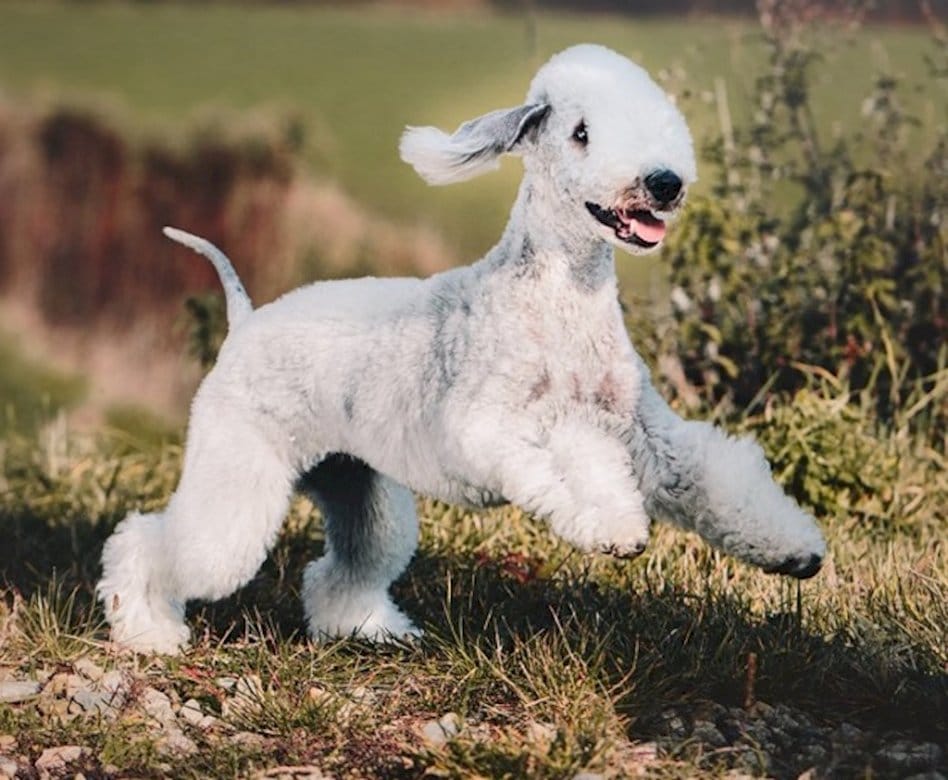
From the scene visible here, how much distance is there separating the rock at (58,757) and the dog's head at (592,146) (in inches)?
67.6

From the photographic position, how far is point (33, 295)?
35.0 ft

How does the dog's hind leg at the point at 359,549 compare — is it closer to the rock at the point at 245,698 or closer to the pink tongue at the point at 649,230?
the rock at the point at 245,698

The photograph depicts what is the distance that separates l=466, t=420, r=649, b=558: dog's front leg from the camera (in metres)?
4.10

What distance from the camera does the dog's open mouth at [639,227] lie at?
4191 mm

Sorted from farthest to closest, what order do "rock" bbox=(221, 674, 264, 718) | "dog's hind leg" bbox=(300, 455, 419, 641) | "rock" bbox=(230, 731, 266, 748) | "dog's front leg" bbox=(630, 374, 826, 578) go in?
"dog's hind leg" bbox=(300, 455, 419, 641) < "rock" bbox=(221, 674, 264, 718) < "rock" bbox=(230, 731, 266, 748) < "dog's front leg" bbox=(630, 374, 826, 578)

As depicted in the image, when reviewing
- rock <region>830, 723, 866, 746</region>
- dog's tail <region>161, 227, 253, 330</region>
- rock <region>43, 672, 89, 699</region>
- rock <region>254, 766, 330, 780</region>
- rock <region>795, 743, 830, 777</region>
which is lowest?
rock <region>43, 672, 89, 699</region>

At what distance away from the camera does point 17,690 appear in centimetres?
504

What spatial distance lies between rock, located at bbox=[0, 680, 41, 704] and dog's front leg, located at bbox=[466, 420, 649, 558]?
1.60m

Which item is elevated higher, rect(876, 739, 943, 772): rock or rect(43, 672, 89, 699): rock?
→ rect(876, 739, 943, 772): rock

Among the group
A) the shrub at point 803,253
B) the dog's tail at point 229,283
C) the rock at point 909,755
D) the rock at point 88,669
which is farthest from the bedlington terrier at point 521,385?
→ the shrub at point 803,253

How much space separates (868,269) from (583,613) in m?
2.84

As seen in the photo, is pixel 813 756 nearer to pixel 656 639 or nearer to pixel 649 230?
pixel 656 639

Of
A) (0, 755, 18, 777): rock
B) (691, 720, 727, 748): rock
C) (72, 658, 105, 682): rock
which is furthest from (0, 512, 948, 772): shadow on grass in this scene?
(0, 755, 18, 777): rock

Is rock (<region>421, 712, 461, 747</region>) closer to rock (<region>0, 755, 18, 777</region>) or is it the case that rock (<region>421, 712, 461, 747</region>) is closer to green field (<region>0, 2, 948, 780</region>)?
green field (<region>0, 2, 948, 780</region>)
